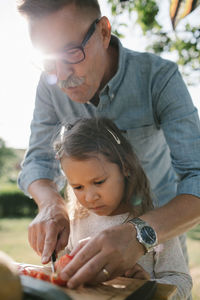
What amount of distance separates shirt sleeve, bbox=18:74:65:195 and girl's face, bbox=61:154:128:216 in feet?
1.78

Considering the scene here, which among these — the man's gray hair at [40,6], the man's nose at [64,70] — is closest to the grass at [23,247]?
the man's nose at [64,70]

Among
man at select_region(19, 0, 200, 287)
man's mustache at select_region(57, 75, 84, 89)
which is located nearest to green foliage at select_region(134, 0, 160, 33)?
man at select_region(19, 0, 200, 287)

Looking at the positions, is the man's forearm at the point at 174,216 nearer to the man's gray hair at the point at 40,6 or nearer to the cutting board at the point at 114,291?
the cutting board at the point at 114,291

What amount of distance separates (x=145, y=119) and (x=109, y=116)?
271mm

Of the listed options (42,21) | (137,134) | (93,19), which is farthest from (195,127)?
(42,21)

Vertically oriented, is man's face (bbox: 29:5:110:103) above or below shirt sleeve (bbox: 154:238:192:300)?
above

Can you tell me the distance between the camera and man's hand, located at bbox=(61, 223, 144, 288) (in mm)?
1395

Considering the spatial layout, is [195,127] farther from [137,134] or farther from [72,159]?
[72,159]

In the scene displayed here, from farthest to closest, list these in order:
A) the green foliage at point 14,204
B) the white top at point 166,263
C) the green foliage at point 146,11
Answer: the green foliage at point 14,204 → the green foliage at point 146,11 → the white top at point 166,263

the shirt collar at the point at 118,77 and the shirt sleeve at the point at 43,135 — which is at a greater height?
the shirt collar at the point at 118,77

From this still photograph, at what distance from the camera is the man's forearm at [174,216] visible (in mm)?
1757

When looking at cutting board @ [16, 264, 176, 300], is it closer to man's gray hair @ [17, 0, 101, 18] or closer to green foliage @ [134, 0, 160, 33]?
man's gray hair @ [17, 0, 101, 18]

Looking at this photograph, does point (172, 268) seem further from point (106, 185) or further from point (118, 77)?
point (118, 77)

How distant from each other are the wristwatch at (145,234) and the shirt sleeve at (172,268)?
0.29 metres
